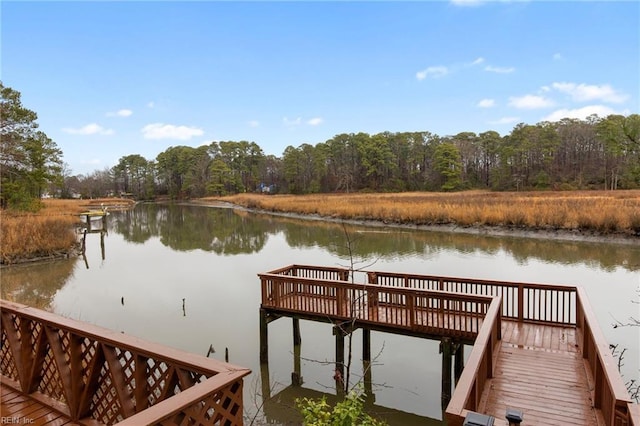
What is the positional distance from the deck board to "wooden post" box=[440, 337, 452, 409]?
0.85 m

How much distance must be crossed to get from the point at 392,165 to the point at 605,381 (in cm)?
7132

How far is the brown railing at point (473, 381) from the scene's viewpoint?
327 centimetres

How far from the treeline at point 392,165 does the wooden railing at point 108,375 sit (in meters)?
53.4

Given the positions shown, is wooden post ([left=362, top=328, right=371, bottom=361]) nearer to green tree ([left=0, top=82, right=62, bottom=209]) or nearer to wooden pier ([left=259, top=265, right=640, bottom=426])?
wooden pier ([left=259, top=265, right=640, bottom=426])

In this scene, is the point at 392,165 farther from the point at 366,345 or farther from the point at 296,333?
the point at 366,345

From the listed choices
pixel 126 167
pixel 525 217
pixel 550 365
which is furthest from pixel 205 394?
pixel 126 167

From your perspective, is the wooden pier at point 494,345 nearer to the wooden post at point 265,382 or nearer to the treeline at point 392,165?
the wooden post at point 265,382

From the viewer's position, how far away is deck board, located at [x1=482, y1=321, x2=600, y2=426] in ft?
14.6

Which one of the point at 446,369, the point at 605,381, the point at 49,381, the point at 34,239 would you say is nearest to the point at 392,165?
the point at 34,239

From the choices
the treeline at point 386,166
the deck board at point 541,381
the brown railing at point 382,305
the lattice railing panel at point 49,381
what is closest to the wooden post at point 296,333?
the brown railing at point 382,305

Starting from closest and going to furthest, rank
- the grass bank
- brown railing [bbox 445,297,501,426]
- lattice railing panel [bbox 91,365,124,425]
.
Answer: brown railing [bbox 445,297,501,426] < lattice railing panel [bbox 91,365,124,425] < the grass bank

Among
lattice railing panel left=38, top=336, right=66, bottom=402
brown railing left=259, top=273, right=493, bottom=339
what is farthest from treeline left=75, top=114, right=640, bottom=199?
lattice railing panel left=38, top=336, right=66, bottom=402

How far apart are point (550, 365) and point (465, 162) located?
2918 inches

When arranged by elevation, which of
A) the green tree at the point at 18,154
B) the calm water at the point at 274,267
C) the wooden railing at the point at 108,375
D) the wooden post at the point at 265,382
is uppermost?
the green tree at the point at 18,154
